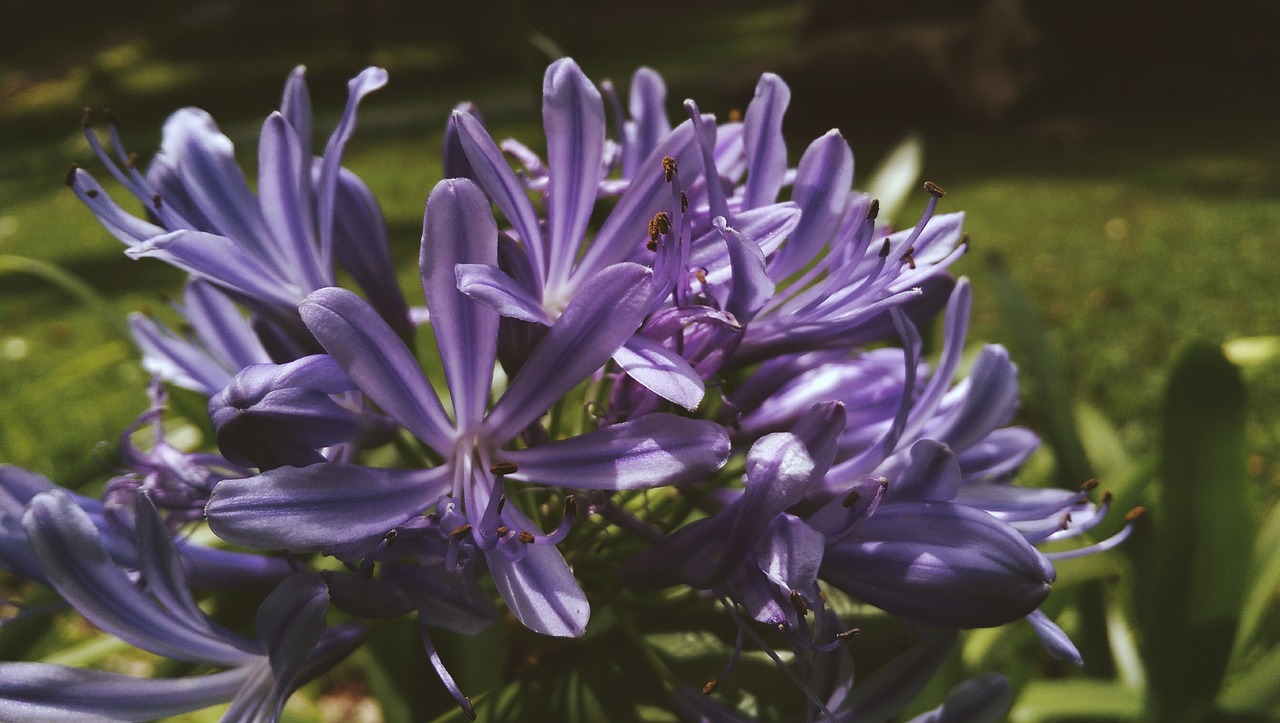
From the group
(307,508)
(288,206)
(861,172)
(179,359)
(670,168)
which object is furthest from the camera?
(861,172)

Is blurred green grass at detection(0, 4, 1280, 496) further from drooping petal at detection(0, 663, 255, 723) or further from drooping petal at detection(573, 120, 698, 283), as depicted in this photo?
drooping petal at detection(573, 120, 698, 283)

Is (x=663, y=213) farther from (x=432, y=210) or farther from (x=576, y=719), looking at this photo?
(x=576, y=719)

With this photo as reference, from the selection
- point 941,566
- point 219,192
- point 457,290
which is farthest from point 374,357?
point 941,566

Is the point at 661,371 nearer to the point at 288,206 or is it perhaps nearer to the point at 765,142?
the point at 765,142

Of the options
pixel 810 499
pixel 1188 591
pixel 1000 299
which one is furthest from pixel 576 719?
pixel 1000 299

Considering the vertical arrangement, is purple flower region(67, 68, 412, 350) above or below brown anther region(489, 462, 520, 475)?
above

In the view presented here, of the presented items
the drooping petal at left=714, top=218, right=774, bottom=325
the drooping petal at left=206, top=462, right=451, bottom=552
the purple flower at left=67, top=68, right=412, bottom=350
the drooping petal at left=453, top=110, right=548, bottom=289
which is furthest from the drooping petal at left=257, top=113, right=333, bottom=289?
the drooping petal at left=714, top=218, right=774, bottom=325

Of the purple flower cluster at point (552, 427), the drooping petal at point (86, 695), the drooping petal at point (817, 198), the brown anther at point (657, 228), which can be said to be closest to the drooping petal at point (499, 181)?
the purple flower cluster at point (552, 427)
